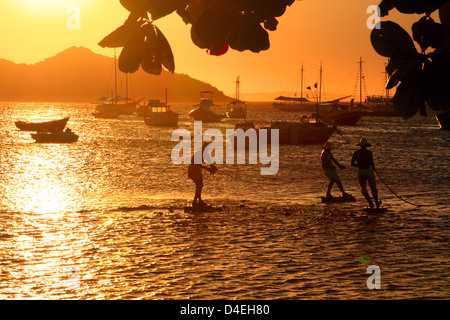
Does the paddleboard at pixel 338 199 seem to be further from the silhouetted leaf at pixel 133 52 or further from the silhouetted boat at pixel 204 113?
the silhouetted boat at pixel 204 113

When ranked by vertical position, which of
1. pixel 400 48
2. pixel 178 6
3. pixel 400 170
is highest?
pixel 178 6

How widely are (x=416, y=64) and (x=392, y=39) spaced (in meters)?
0.15

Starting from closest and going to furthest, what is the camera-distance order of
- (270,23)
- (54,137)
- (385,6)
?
(270,23)
(385,6)
(54,137)

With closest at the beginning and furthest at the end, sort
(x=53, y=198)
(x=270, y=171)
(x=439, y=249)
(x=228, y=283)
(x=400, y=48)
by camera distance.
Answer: (x=400, y=48)
(x=228, y=283)
(x=439, y=249)
(x=53, y=198)
(x=270, y=171)

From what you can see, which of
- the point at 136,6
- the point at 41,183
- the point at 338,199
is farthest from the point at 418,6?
the point at 41,183

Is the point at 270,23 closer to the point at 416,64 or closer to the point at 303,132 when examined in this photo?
the point at 416,64

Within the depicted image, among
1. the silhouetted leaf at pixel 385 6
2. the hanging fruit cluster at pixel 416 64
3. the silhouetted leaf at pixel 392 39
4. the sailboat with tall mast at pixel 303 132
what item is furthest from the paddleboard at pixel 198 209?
the sailboat with tall mast at pixel 303 132

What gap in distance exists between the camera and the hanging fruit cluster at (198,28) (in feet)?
8.54

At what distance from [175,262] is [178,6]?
10217mm

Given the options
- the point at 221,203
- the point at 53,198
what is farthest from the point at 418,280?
the point at 53,198

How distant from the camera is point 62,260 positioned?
12688mm

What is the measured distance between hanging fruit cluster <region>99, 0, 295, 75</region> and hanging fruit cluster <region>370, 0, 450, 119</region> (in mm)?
485

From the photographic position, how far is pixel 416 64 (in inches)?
101

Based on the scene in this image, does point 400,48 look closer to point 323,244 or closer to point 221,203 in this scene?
point 323,244
